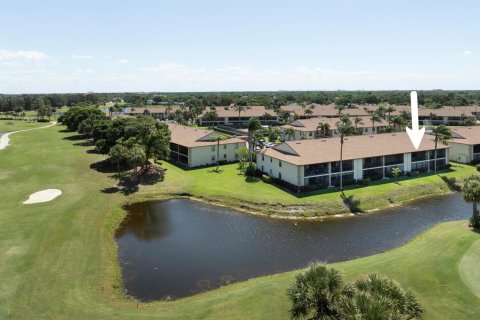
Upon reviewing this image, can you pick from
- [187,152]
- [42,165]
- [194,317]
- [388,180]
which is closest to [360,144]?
[388,180]

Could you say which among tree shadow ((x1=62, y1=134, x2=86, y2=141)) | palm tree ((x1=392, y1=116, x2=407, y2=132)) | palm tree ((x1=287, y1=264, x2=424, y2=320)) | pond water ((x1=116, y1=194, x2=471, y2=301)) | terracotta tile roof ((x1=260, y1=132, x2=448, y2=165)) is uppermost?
palm tree ((x1=392, y1=116, x2=407, y2=132))

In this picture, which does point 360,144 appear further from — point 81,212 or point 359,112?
point 359,112

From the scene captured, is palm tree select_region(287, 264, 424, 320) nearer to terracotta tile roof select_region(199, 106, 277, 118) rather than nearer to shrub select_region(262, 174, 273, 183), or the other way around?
shrub select_region(262, 174, 273, 183)

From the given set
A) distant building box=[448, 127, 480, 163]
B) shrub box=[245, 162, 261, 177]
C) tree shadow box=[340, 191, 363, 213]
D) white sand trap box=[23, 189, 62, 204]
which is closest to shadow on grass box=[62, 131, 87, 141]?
white sand trap box=[23, 189, 62, 204]

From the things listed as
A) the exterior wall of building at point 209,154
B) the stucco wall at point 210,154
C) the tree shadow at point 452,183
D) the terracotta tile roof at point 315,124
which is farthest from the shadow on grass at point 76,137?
the tree shadow at point 452,183

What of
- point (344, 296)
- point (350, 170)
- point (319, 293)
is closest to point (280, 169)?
point (350, 170)
